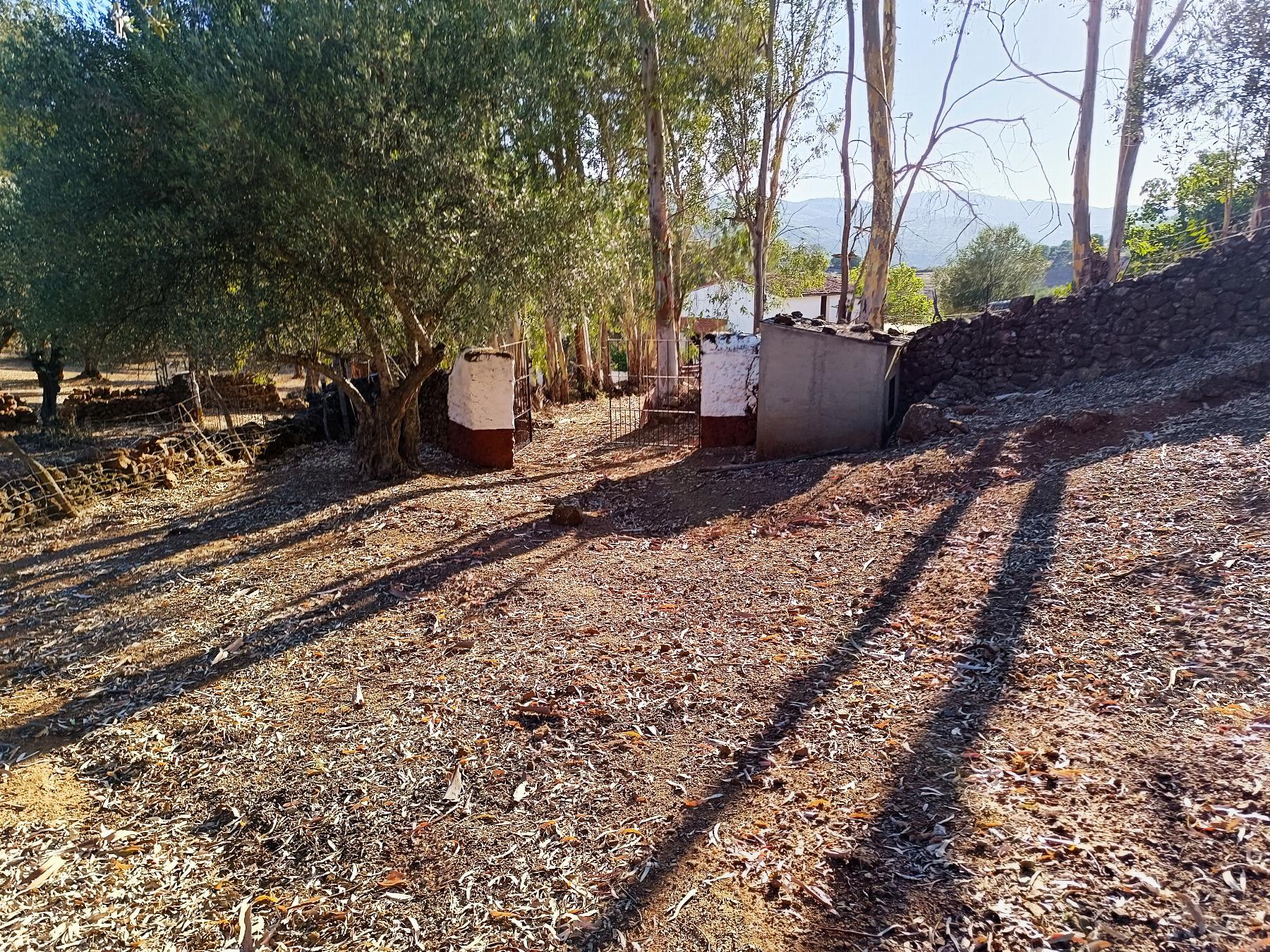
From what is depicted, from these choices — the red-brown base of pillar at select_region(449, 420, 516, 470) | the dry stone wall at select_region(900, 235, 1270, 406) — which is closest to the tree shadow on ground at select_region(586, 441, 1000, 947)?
the dry stone wall at select_region(900, 235, 1270, 406)

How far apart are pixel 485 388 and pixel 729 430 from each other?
3846 millimetres

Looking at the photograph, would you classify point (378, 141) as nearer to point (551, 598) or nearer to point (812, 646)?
point (551, 598)

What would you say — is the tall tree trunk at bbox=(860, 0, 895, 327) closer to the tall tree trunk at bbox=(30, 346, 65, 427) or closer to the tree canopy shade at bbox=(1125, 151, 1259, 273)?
the tree canopy shade at bbox=(1125, 151, 1259, 273)

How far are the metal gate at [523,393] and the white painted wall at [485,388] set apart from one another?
184 centimetres

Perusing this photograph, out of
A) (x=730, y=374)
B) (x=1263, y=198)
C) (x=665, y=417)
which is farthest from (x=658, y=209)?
(x=1263, y=198)

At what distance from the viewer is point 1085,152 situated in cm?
1675

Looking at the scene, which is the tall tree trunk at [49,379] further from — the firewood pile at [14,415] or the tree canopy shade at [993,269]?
the tree canopy shade at [993,269]

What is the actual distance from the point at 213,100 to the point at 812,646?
7.04 m

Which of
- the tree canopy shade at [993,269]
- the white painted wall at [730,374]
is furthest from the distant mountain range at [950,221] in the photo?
the tree canopy shade at [993,269]

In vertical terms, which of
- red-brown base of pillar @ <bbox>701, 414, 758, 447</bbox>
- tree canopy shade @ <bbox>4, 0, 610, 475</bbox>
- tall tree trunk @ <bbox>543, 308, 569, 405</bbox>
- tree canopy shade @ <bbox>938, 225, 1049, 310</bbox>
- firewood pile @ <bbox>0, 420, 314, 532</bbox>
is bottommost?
firewood pile @ <bbox>0, 420, 314, 532</bbox>

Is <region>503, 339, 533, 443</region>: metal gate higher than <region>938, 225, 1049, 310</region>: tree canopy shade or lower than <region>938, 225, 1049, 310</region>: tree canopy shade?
lower

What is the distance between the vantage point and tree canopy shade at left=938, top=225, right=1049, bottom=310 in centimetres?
3800

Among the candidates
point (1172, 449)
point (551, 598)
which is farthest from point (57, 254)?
point (1172, 449)

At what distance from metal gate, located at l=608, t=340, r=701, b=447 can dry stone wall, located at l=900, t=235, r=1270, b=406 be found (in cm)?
419
